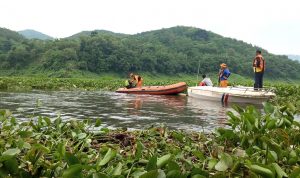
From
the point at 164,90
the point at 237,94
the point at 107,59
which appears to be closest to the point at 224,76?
the point at 237,94

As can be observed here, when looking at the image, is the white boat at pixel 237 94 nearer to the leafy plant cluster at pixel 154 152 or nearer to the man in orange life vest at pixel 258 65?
the man in orange life vest at pixel 258 65

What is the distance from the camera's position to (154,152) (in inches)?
83.0

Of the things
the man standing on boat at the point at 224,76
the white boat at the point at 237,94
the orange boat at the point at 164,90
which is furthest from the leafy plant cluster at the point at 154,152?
the orange boat at the point at 164,90

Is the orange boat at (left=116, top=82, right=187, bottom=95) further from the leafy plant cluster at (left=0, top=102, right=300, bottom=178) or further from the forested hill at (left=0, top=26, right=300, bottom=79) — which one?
the forested hill at (left=0, top=26, right=300, bottom=79)

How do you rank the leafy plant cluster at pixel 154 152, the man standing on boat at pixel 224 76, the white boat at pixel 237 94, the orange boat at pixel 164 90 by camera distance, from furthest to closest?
the orange boat at pixel 164 90, the man standing on boat at pixel 224 76, the white boat at pixel 237 94, the leafy plant cluster at pixel 154 152

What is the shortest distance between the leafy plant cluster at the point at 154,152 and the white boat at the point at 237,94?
11.3 m

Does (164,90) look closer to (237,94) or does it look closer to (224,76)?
(224,76)

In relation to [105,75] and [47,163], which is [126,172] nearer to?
[47,163]

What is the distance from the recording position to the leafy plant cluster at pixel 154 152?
1570 mm

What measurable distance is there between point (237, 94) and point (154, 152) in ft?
40.3

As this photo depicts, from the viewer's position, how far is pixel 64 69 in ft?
164

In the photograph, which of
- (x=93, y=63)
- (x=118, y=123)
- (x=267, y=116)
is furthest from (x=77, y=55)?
(x=267, y=116)

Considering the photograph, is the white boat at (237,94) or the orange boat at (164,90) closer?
the white boat at (237,94)

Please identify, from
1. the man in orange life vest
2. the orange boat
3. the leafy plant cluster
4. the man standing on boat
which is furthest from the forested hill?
the leafy plant cluster
